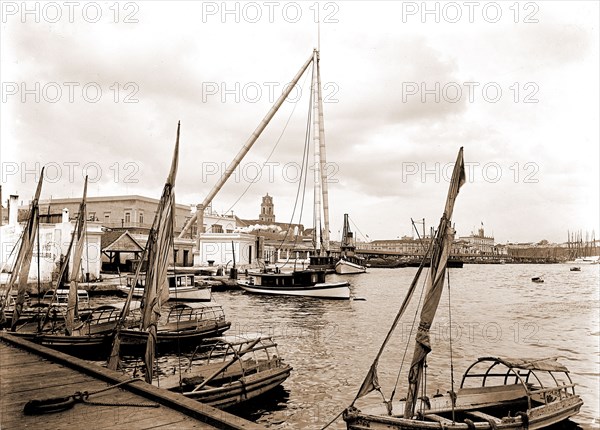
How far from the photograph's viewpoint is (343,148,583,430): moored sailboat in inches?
383

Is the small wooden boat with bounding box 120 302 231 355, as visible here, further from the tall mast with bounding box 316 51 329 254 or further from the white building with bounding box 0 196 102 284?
the tall mast with bounding box 316 51 329 254

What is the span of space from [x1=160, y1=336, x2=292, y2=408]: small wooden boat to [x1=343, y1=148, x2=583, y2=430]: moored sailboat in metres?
3.89

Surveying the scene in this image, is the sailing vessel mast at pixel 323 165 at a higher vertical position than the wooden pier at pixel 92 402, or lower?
higher

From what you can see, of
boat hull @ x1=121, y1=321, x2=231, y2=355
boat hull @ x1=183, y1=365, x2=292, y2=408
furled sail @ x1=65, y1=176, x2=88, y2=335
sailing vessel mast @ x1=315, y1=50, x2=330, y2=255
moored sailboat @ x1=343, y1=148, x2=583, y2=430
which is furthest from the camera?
sailing vessel mast @ x1=315, y1=50, x2=330, y2=255

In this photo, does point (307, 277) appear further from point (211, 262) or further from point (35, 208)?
point (35, 208)

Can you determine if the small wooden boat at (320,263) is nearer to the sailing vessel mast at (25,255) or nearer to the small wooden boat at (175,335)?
the small wooden boat at (175,335)

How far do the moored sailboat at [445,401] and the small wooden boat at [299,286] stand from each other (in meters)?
36.5

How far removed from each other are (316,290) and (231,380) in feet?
118

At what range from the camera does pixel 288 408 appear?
1548 centimetres

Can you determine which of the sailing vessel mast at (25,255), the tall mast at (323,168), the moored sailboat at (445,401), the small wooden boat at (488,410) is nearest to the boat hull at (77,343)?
the sailing vessel mast at (25,255)

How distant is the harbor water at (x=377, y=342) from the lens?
645 inches

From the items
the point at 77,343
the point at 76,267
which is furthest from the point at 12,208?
the point at 76,267

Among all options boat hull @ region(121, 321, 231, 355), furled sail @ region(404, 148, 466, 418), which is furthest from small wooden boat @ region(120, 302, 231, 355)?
furled sail @ region(404, 148, 466, 418)

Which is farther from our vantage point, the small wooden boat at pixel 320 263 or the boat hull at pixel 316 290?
the small wooden boat at pixel 320 263
